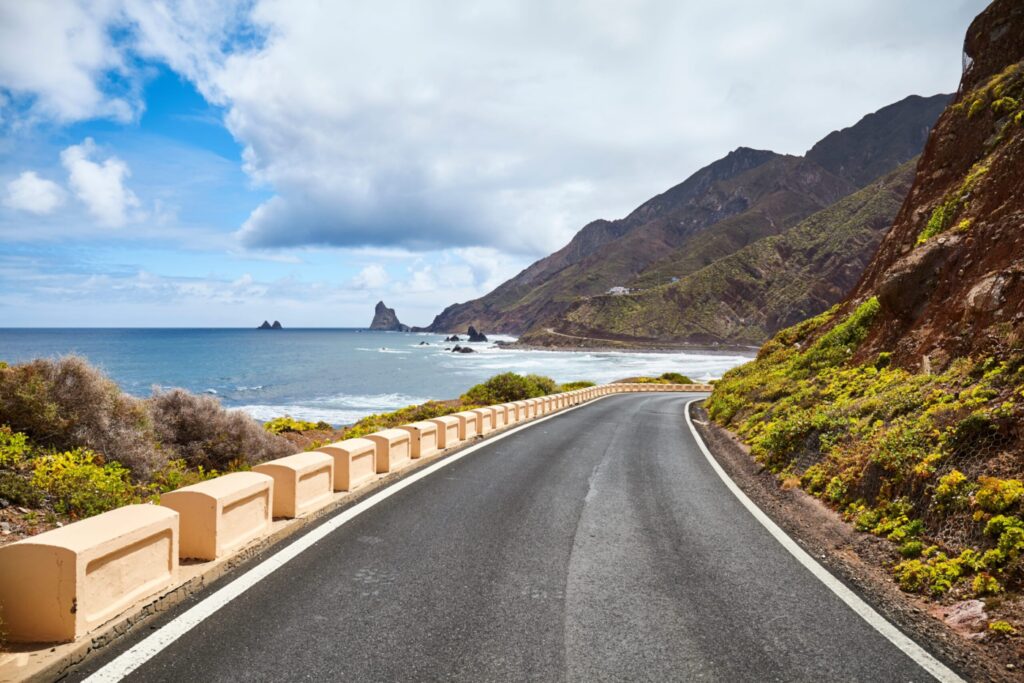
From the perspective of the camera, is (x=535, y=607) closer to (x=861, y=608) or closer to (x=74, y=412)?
(x=861, y=608)

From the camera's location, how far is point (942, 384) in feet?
28.4

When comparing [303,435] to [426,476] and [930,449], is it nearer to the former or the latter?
[426,476]

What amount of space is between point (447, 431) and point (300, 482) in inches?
221

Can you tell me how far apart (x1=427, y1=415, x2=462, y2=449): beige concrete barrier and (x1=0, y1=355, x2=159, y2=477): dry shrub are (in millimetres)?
4637

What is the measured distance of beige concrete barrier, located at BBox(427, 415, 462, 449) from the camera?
1145 centimetres

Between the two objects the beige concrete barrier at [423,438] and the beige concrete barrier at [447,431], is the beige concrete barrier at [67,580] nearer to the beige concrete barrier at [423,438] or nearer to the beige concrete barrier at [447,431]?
the beige concrete barrier at [423,438]

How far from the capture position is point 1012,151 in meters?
13.3

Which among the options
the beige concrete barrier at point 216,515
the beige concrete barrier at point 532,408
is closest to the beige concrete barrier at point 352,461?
the beige concrete barrier at point 216,515

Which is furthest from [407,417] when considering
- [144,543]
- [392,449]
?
[144,543]

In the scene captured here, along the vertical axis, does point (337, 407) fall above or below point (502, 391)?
below

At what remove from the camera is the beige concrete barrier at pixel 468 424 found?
504 inches

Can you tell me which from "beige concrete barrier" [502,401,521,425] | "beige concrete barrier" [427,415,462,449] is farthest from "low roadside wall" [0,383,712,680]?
"beige concrete barrier" [502,401,521,425]

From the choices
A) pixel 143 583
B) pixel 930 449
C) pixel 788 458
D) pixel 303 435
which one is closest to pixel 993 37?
pixel 788 458

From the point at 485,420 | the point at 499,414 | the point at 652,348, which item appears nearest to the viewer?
the point at 485,420
